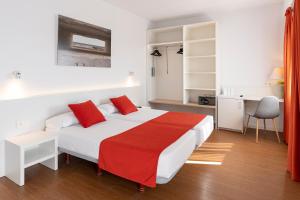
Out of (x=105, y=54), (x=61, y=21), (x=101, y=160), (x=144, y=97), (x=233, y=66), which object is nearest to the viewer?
(x=101, y=160)

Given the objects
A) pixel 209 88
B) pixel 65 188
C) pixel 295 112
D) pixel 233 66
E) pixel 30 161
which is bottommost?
pixel 65 188

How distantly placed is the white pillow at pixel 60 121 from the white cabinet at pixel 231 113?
9.95ft

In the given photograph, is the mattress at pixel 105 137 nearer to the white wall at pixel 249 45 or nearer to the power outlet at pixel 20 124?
the power outlet at pixel 20 124

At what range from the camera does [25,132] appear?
2818 millimetres

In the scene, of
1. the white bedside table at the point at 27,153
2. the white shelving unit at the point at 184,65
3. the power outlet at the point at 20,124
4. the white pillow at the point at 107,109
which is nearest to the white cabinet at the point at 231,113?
the white shelving unit at the point at 184,65

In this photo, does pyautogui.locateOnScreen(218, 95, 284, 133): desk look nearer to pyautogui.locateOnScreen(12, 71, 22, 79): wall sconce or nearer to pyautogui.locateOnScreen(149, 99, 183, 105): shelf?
pyautogui.locateOnScreen(149, 99, 183, 105): shelf

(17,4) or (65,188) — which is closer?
(65,188)

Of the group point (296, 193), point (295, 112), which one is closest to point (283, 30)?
point (295, 112)

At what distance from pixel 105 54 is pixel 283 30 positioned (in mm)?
3542

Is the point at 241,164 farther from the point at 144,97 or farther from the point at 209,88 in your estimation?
the point at 144,97

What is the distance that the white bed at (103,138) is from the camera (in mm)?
1992

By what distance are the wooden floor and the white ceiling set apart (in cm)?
296

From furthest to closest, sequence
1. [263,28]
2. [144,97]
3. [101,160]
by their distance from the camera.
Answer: [144,97] → [263,28] → [101,160]

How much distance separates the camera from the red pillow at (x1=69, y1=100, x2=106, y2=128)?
118 inches
